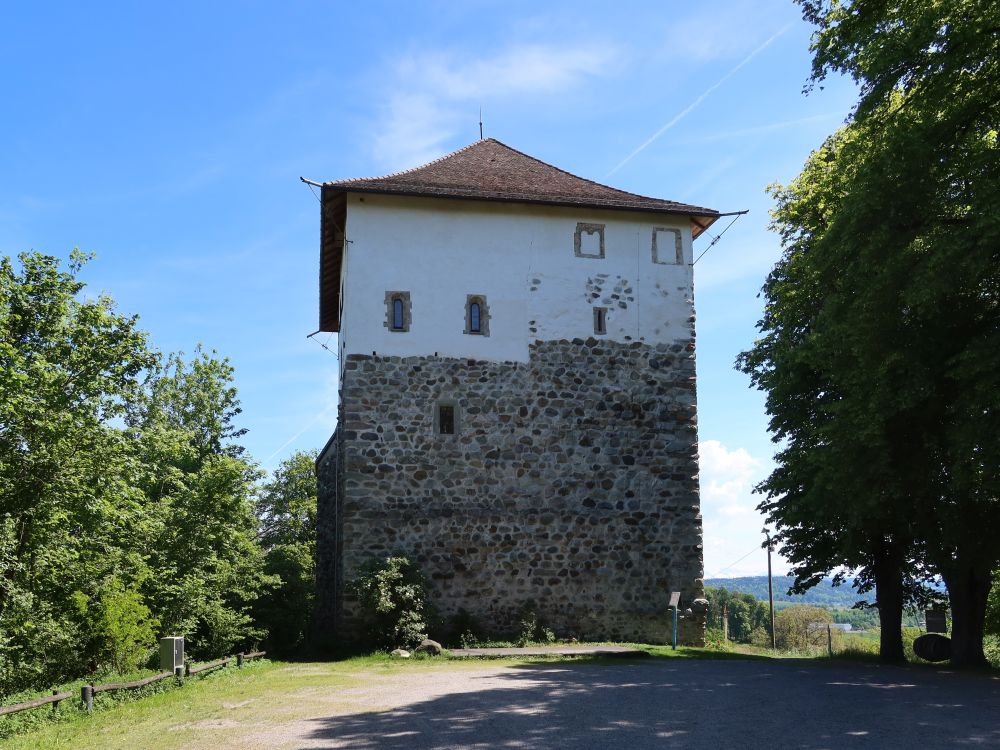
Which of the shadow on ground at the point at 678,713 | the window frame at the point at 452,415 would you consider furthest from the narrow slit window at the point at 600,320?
the shadow on ground at the point at 678,713

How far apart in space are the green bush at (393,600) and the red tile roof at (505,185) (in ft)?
26.3

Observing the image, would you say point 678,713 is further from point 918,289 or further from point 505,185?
point 505,185

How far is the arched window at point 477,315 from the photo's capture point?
20.2m

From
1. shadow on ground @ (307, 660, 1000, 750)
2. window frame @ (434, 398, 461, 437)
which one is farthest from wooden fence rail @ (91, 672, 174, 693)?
window frame @ (434, 398, 461, 437)

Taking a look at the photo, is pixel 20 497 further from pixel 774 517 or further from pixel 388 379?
pixel 774 517

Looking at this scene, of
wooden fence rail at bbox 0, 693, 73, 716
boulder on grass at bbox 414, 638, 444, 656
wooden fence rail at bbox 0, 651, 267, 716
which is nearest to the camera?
wooden fence rail at bbox 0, 693, 73, 716

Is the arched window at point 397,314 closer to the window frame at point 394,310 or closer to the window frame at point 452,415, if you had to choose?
the window frame at point 394,310

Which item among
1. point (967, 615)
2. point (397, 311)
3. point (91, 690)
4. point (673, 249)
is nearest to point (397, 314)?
point (397, 311)

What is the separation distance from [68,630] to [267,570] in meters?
7.59

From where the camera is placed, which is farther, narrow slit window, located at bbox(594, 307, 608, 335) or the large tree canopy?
narrow slit window, located at bbox(594, 307, 608, 335)

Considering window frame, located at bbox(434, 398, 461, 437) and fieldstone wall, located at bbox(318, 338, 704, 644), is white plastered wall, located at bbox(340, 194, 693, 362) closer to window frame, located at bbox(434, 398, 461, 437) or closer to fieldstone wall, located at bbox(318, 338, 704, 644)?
fieldstone wall, located at bbox(318, 338, 704, 644)

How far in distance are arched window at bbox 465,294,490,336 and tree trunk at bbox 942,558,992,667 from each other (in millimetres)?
10283

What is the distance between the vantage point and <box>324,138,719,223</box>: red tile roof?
2005 cm

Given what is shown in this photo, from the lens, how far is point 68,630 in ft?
55.3
